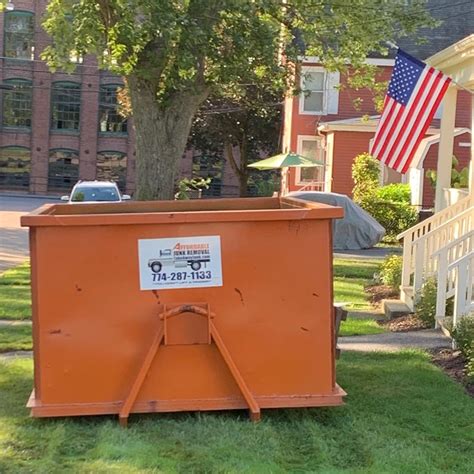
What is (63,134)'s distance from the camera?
52.2 meters

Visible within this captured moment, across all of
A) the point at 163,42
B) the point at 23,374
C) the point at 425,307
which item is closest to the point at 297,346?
the point at 23,374

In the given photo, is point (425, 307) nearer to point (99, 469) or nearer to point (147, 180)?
point (147, 180)

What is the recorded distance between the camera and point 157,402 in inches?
219

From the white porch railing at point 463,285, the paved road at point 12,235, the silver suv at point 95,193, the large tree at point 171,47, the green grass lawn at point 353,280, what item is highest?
the large tree at point 171,47

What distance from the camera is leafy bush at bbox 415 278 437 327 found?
32.0 feet

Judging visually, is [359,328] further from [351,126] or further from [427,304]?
[351,126]

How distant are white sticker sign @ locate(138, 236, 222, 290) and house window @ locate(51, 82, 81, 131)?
157 feet

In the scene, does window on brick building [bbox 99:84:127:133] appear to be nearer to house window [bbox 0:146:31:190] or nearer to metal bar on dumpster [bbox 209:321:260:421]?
house window [bbox 0:146:31:190]

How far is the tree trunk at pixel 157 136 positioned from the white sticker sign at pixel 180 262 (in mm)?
7660

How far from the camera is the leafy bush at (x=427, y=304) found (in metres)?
9.77

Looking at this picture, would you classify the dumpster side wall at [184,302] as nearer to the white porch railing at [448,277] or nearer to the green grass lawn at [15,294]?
the white porch railing at [448,277]

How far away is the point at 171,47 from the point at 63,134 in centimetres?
4136

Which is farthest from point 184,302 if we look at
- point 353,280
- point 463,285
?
point 353,280

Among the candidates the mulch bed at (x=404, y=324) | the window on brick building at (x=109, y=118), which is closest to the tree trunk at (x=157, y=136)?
the mulch bed at (x=404, y=324)
